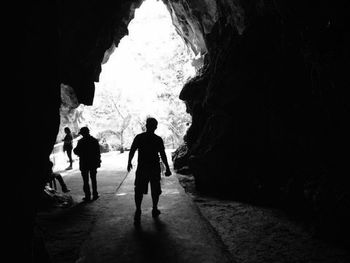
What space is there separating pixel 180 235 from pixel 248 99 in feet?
16.4

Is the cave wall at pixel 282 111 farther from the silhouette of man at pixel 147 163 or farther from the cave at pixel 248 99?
the silhouette of man at pixel 147 163

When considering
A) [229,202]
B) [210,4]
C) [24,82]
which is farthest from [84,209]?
[210,4]

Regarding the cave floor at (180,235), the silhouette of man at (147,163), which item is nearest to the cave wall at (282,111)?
the cave floor at (180,235)

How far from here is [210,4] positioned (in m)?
16.0

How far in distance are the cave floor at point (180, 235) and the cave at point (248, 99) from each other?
0.72 m

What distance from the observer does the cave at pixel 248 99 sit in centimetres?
397

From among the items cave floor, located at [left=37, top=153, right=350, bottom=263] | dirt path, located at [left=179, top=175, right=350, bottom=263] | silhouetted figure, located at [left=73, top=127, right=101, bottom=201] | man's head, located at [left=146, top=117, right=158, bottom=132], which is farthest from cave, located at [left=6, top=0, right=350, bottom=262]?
silhouetted figure, located at [left=73, top=127, right=101, bottom=201]

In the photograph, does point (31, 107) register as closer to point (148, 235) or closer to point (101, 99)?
point (148, 235)

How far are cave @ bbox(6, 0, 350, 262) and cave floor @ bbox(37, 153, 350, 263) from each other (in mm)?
721

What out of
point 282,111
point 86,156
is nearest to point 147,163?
point 86,156

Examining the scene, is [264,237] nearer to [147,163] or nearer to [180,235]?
[180,235]

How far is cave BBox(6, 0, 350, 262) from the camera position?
3.97 m

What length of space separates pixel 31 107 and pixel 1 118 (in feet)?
2.11

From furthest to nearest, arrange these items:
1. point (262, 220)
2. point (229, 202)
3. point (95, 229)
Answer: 1. point (229, 202)
2. point (262, 220)
3. point (95, 229)
